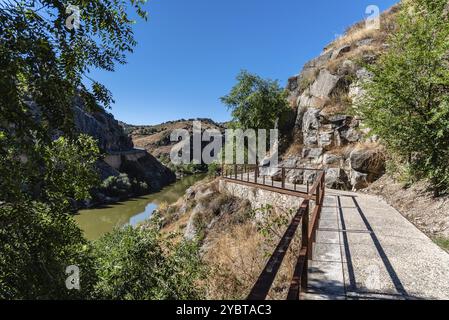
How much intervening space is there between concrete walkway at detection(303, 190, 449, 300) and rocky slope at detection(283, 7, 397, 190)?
22.9 ft

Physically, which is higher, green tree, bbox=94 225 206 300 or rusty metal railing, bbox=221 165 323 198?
rusty metal railing, bbox=221 165 323 198

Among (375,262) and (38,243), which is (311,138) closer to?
(375,262)

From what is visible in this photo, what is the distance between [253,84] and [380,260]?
19958 millimetres

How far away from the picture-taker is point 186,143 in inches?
3807

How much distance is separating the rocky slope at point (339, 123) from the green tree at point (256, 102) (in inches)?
69.0

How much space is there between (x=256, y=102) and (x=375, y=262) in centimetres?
1891

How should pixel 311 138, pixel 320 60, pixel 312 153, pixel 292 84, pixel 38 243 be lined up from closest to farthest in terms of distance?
1. pixel 38 243
2. pixel 312 153
3. pixel 311 138
4. pixel 320 60
5. pixel 292 84

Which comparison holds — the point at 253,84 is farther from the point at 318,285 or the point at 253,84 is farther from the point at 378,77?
the point at 318,285

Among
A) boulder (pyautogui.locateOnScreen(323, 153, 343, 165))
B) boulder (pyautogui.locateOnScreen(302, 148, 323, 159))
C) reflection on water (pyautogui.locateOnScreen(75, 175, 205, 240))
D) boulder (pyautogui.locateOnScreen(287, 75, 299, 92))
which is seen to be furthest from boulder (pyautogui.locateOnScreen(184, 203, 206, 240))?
boulder (pyautogui.locateOnScreen(287, 75, 299, 92))

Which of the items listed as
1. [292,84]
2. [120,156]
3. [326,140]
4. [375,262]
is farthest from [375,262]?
[120,156]

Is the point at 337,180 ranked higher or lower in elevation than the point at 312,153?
lower

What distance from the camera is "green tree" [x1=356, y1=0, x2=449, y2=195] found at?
8.32 meters

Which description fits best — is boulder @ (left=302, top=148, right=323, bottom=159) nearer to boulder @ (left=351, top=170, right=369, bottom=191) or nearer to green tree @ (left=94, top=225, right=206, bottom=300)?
boulder @ (left=351, top=170, right=369, bottom=191)

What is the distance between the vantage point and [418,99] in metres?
8.97
